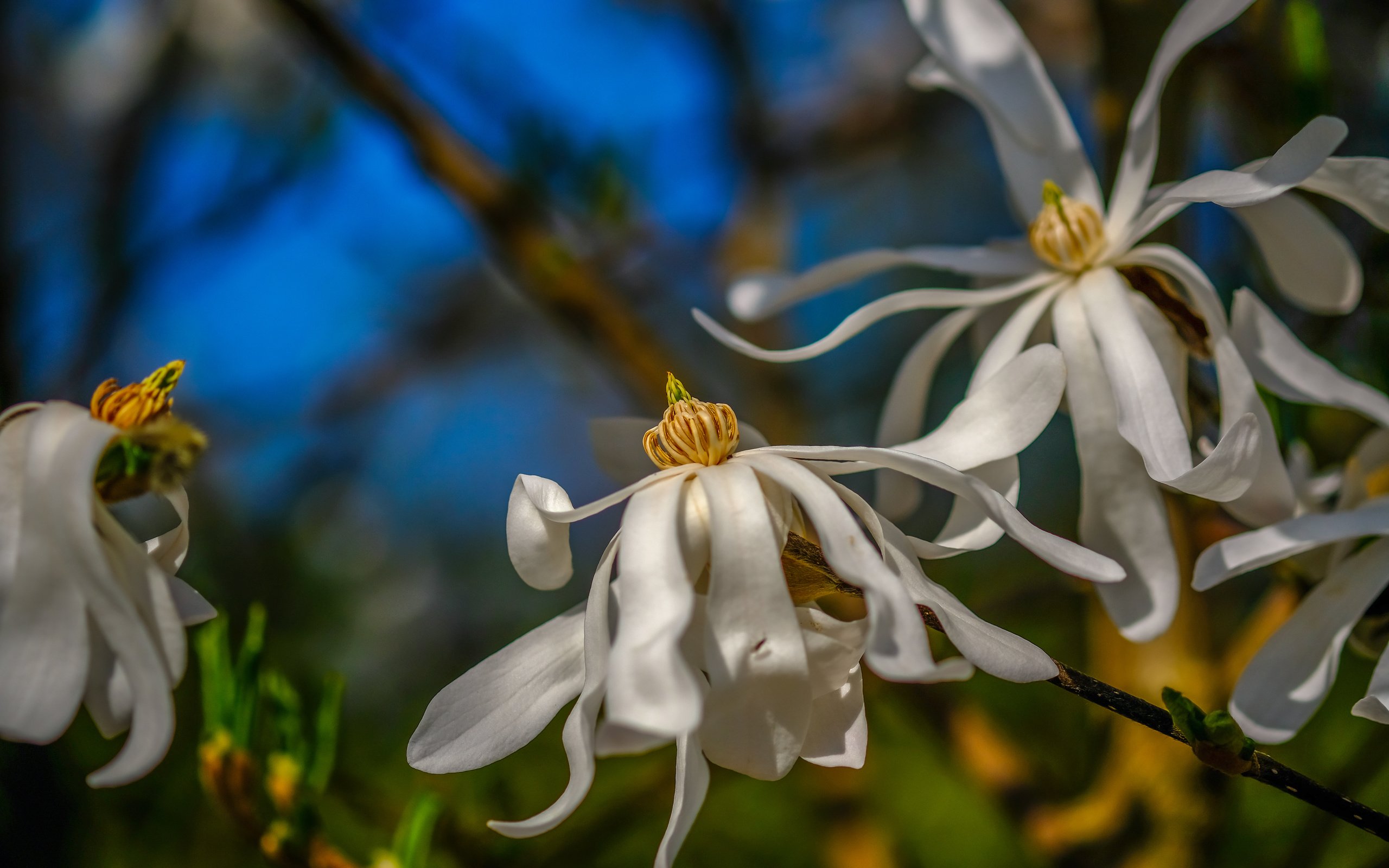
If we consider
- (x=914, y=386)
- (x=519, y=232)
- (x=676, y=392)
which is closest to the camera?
(x=676, y=392)

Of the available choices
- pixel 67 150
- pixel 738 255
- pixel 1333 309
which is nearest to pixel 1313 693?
pixel 1333 309

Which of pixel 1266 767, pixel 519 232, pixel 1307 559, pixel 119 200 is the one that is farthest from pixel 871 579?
pixel 119 200

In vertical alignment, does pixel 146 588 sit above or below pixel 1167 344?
above

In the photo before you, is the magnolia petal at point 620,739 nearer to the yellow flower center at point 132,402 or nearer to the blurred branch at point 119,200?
the yellow flower center at point 132,402

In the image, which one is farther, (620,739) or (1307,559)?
(1307,559)

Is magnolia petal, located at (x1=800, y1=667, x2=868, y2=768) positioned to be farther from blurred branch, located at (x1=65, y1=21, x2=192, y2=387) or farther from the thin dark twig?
blurred branch, located at (x1=65, y1=21, x2=192, y2=387)

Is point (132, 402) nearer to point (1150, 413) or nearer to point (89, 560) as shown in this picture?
point (89, 560)

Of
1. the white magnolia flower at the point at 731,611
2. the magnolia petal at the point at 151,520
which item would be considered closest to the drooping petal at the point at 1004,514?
the white magnolia flower at the point at 731,611

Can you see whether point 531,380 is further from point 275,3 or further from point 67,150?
point 275,3

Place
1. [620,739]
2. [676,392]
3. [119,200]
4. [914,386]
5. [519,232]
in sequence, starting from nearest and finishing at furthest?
[620,739]
[676,392]
[914,386]
[519,232]
[119,200]
